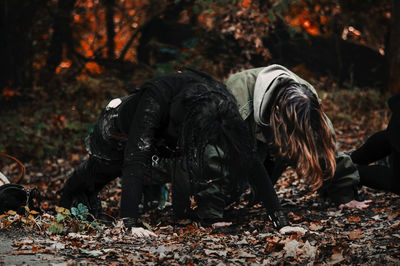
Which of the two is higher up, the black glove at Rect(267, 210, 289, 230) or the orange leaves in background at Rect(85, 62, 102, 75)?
the orange leaves in background at Rect(85, 62, 102, 75)

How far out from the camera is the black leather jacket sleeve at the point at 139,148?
12.3ft

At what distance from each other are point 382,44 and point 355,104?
9.07 ft

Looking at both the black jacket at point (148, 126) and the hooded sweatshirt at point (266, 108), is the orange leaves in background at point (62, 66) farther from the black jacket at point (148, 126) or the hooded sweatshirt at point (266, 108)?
the black jacket at point (148, 126)

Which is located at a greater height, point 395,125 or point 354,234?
point 395,125

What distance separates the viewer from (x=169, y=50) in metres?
12.2

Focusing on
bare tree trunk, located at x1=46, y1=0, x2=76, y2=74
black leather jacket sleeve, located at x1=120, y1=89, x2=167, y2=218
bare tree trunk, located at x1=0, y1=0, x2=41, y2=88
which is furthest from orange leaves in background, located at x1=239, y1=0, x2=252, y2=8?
black leather jacket sleeve, located at x1=120, y1=89, x2=167, y2=218

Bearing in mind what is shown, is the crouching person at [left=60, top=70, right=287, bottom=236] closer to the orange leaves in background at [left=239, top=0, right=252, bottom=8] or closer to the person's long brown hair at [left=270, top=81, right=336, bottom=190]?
the person's long brown hair at [left=270, top=81, right=336, bottom=190]

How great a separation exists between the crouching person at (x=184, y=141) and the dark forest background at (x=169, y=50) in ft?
19.0

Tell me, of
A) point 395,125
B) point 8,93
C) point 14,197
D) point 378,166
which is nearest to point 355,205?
point 378,166

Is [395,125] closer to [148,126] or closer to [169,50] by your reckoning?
[148,126]

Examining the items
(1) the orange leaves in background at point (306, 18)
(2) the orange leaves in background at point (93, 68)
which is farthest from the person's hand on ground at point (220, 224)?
(2) the orange leaves in background at point (93, 68)

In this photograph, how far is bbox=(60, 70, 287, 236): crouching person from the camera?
11.1ft

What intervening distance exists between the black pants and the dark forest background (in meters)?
4.73

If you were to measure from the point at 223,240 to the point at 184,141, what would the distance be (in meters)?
1.13
